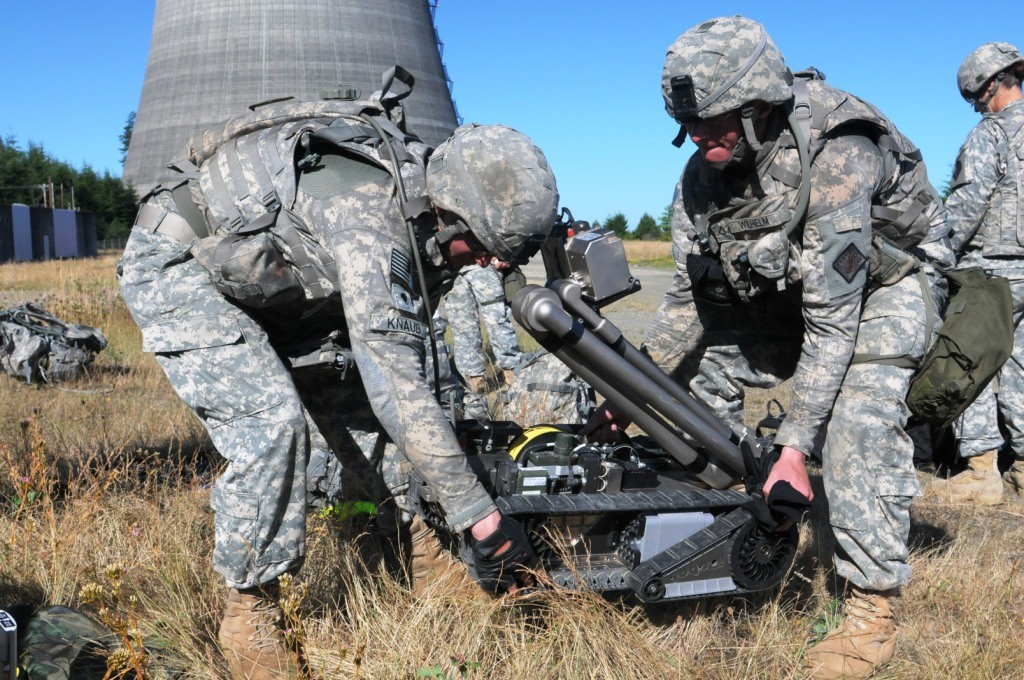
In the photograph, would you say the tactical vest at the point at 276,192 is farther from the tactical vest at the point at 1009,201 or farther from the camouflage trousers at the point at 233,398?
the tactical vest at the point at 1009,201

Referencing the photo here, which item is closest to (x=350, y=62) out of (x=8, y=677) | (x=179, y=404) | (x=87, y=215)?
(x=179, y=404)

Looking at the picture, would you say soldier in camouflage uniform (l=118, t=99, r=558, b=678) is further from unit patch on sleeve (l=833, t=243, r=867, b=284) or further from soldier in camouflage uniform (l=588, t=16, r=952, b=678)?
unit patch on sleeve (l=833, t=243, r=867, b=284)

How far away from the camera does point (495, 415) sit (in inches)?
253

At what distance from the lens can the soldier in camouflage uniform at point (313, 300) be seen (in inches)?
117

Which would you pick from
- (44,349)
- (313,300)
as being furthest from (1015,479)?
(44,349)

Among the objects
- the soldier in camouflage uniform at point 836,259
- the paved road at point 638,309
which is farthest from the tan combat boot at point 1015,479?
the paved road at point 638,309

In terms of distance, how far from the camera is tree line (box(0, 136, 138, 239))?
49.3m

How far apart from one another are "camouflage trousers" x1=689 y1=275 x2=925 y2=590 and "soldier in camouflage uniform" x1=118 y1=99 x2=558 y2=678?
49.9 inches

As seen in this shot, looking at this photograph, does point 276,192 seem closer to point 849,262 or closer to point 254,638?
point 254,638

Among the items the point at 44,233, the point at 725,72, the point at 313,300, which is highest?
the point at 44,233

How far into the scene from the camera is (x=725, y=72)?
3.27 meters

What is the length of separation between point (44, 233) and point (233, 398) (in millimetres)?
42686

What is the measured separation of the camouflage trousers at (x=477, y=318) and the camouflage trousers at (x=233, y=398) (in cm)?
482

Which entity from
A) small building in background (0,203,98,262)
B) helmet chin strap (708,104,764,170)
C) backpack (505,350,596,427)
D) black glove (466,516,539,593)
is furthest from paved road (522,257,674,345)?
small building in background (0,203,98,262)
